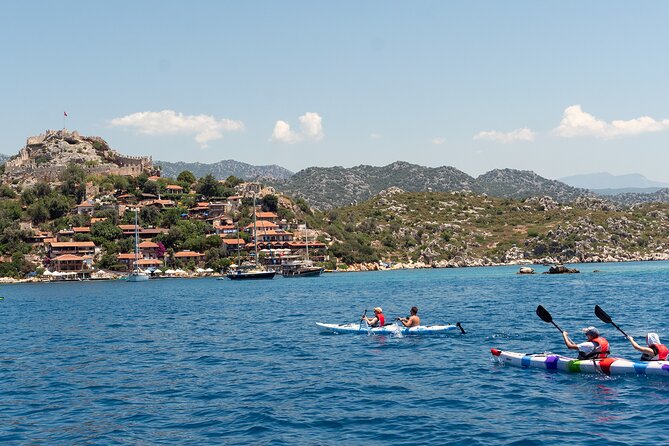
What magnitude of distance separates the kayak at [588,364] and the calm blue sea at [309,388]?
361 millimetres

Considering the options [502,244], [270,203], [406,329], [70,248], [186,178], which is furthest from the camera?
[186,178]

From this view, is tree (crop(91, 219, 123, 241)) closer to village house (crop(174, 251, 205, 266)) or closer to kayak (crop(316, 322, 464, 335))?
village house (crop(174, 251, 205, 266))

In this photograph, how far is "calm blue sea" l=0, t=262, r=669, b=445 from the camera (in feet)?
56.3

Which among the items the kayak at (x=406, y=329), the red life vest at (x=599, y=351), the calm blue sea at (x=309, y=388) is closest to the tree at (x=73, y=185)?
the calm blue sea at (x=309, y=388)

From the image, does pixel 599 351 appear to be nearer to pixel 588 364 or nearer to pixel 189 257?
pixel 588 364

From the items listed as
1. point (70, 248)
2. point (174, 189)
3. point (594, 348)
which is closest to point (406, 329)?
point (594, 348)

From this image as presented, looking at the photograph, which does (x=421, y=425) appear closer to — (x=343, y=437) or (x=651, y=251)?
(x=343, y=437)

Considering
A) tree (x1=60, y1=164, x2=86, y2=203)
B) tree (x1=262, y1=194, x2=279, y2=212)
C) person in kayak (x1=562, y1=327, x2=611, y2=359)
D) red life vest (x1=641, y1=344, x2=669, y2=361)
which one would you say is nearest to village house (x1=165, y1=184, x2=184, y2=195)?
tree (x1=60, y1=164, x2=86, y2=203)

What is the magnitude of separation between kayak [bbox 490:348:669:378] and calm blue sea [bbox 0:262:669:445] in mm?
361

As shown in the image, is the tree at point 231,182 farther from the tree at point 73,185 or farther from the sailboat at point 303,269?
the sailboat at point 303,269

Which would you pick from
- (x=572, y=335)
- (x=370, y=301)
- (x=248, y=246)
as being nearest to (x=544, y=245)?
(x=248, y=246)

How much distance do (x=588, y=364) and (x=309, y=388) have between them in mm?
9452

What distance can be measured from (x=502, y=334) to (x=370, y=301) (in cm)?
2900

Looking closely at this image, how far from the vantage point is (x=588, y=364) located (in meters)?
22.8
